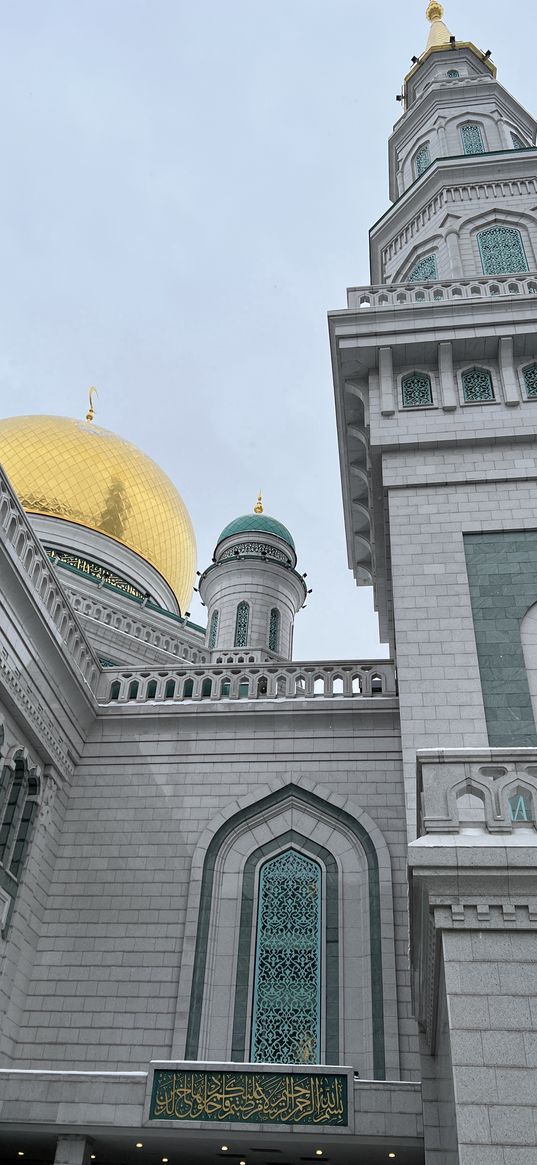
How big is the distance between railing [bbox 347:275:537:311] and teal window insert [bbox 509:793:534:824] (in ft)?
23.6

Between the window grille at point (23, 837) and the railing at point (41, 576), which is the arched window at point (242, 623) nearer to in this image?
the railing at point (41, 576)

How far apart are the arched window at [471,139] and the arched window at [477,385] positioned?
6.03 metres

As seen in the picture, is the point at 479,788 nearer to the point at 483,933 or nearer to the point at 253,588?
the point at 483,933

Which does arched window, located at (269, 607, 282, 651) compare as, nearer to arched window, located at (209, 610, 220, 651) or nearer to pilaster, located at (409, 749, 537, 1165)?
arched window, located at (209, 610, 220, 651)

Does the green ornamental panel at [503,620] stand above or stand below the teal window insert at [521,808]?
above

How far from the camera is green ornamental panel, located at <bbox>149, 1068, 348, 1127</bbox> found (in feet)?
23.0

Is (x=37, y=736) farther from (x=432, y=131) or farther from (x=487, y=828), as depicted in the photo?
(x=432, y=131)

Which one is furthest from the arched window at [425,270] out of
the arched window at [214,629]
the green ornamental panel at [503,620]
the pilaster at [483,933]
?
the pilaster at [483,933]

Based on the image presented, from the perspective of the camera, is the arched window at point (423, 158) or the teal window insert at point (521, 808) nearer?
the teal window insert at point (521, 808)

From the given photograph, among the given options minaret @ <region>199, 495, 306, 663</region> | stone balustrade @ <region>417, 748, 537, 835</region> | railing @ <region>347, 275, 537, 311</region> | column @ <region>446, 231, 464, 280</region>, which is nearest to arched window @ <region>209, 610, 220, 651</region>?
minaret @ <region>199, 495, 306, 663</region>

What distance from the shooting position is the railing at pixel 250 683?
33.8ft

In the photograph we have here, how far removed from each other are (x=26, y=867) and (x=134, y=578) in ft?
45.2

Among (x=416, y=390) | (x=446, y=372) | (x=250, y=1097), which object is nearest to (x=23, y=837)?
(x=250, y=1097)

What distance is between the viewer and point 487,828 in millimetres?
4445
